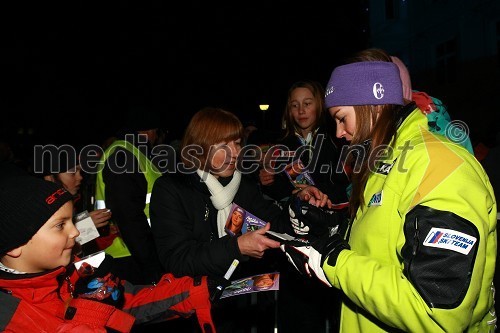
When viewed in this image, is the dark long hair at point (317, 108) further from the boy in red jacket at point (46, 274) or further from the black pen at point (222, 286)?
the boy in red jacket at point (46, 274)

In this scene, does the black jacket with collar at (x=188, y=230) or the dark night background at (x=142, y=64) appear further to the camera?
the dark night background at (x=142, y=64)

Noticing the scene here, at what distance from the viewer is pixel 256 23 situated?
30.6m

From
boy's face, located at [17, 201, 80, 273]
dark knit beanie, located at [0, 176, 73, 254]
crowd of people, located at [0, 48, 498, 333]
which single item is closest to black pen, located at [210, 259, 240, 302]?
crowd of people, located at [0, 48, 498, 333]

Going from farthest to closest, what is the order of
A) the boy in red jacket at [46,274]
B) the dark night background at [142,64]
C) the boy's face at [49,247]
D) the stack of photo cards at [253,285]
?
the dark night background at [142,64]
the stack of photo cards at [253,285]
the boy's face at [49,247]
the boy in red jacket at [46,274]

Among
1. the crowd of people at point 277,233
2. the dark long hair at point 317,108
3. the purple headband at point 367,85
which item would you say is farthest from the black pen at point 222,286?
the dark long hair at point 317,108

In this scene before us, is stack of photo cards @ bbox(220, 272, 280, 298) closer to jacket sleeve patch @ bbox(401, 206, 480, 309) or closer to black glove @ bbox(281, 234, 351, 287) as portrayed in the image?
black glove @ bbox(281, 234, 351, 287)

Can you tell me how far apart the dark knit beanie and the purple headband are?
157cm

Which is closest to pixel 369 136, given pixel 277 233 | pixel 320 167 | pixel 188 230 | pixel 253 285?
pixel 277 233

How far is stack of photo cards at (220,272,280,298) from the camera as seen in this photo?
2596 mm

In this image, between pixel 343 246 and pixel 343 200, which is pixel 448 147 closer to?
pixel 343 246

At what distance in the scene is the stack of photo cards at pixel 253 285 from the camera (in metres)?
2.60

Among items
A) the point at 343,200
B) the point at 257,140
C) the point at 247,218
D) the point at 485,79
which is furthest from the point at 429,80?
the point at 247,218

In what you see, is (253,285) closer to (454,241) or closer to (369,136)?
(369,136)

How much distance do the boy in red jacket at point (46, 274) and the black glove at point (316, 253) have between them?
3.05 feet
